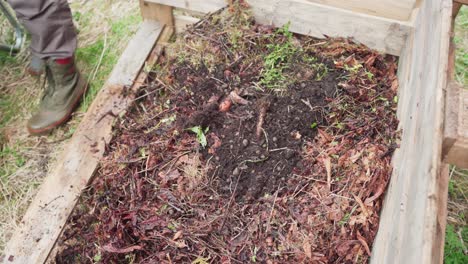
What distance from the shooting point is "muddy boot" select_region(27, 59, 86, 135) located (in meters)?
3.05

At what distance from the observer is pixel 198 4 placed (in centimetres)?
292

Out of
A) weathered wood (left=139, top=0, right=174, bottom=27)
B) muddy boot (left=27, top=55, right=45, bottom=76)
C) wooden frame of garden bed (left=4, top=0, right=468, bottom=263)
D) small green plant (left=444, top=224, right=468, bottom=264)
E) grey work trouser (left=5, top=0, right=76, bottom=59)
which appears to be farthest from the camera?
muddy boot (left=27, top=55, right=45, bottom=76)

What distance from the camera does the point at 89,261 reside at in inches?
87.0

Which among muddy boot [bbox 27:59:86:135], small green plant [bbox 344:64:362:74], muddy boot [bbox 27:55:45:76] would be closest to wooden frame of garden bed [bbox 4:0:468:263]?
small green plant [bbox 344:64:362:74]

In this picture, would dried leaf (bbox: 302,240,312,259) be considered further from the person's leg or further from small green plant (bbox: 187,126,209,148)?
the person's leg

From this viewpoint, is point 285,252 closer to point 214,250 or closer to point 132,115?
point 214,250

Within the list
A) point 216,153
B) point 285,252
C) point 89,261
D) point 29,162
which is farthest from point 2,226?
point 285,252

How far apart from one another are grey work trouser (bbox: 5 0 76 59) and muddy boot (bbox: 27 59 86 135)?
131 mm

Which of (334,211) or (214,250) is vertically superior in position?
(334,211)

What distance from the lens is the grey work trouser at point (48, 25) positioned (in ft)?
8.81

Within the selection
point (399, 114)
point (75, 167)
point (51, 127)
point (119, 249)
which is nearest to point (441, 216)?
point (399, 114)

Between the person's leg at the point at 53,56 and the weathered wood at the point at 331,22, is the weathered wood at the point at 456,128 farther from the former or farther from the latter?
the person's leg at the point at 53,56

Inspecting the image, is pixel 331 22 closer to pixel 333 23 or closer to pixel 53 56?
pixel 333 23

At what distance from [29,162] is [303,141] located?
1.83 metres
